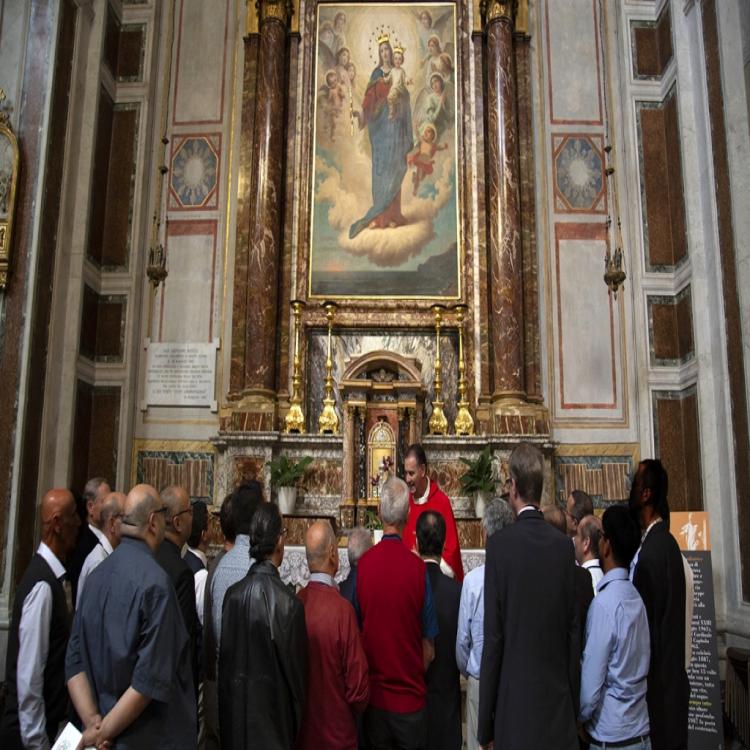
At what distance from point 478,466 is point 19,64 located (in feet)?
23.0

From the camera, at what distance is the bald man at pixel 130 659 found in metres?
3.05

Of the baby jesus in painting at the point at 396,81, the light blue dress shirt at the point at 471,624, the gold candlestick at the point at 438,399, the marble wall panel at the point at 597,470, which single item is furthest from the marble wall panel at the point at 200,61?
the light blue dress shirt at the point at 471,624

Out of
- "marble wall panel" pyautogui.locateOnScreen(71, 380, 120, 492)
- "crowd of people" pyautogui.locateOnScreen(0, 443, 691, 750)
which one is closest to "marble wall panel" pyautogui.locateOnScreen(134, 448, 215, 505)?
"marble wall panel" pyautogui.locateOnScreen(71, 380, 120, 492)

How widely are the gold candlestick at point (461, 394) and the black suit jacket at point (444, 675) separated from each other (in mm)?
6215

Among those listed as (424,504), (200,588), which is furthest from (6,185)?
(200,588)

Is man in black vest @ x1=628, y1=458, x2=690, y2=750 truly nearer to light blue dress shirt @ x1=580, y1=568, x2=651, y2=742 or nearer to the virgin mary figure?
light blue dress shirt @ x1=580, y1=568, x2=651, y2=742

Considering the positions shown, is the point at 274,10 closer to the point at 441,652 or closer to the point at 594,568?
the point at 594,568

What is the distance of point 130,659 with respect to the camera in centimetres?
308

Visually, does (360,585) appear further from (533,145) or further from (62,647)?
(533,145)

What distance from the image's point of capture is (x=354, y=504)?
9656 mm

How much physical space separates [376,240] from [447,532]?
6.32 m

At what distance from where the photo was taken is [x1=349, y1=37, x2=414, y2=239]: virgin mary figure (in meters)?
11.3

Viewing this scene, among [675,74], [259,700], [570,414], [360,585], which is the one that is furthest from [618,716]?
[675,74]

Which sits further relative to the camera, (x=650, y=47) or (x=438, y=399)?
(x=650, y=47)
